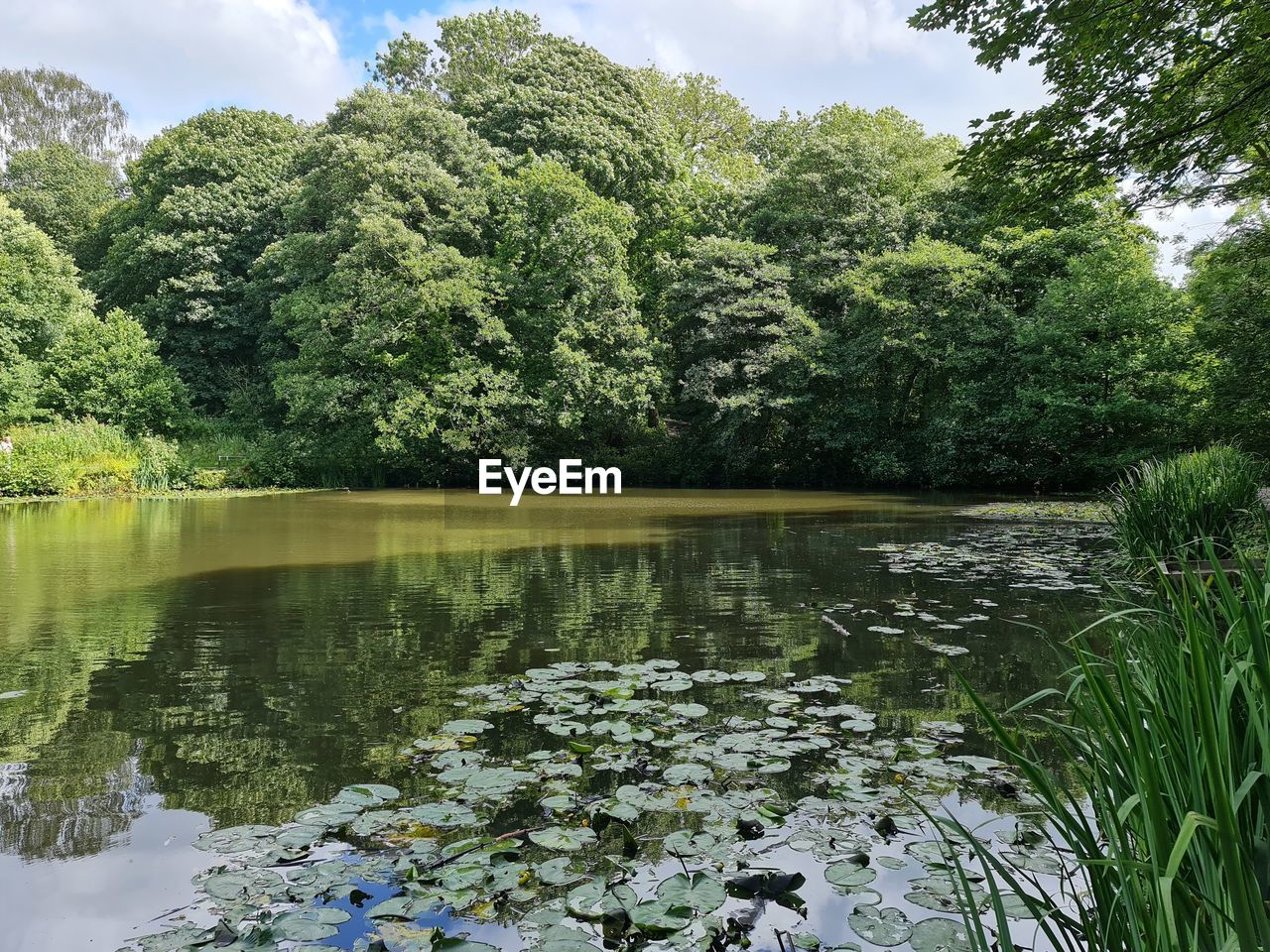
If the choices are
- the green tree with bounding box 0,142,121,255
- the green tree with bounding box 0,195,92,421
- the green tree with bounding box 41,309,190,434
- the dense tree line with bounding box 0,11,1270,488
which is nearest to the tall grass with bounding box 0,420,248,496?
the green tree with bounding box 41,309,190,434

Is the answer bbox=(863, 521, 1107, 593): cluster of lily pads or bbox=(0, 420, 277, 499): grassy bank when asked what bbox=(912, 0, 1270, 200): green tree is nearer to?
bbox=(863, 521, 1107, 593): cluster of lily pads

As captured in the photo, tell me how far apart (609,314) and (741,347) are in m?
3.80

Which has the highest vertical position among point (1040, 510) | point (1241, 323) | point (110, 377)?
point (110, 377)

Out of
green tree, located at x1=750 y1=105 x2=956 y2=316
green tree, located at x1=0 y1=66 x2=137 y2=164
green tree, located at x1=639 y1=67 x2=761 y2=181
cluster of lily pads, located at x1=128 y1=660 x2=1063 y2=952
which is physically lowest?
cluster of lily pads, located at x1=128 y1=660 x2=1063 y2=952

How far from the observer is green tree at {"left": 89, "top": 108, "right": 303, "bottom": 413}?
27297mm

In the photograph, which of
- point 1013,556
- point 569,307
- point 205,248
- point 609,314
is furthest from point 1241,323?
point 205,248

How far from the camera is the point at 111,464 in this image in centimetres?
1953

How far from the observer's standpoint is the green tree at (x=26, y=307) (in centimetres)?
2198

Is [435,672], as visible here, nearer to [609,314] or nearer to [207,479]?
[609,314]

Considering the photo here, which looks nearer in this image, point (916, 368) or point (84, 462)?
point (84, 462)

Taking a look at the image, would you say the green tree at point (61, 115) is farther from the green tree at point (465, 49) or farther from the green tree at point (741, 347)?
the green tree at point (741, 347)

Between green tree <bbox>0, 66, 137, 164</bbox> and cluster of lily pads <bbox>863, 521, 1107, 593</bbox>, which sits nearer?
cluster of lily pads <bbox>863, 521, 1107, 593</bbox>

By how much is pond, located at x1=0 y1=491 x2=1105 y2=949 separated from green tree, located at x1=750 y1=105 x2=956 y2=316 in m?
14.3

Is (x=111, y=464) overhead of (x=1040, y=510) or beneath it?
overhead
